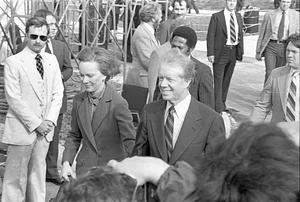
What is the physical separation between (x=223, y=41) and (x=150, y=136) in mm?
6256

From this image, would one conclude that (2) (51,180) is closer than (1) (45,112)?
No

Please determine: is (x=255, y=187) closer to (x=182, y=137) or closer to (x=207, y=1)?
(x=182, y=137)

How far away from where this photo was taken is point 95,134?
4270mm

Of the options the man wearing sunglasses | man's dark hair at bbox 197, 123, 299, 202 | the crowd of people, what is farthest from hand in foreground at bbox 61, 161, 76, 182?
man's dark hair at bbox 197, 123, 299, 202

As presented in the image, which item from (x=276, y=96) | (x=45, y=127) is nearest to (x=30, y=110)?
(x=45, y=127)

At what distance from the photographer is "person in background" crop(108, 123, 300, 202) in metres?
1.58

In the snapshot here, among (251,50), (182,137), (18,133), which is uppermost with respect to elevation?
(182,137)

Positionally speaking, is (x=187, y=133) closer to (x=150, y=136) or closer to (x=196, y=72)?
(x=150, y=136)

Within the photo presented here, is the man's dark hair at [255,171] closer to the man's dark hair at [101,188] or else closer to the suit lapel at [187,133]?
the man's dark hair at [101,188]

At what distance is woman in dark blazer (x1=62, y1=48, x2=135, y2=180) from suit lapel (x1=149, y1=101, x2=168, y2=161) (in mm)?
493

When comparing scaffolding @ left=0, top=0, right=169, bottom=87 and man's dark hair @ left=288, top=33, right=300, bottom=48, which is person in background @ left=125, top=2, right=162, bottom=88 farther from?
man's dark hair @ left=288, top=33, right=300, bottom=48

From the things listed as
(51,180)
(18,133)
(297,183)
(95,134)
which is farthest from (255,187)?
(51,180)

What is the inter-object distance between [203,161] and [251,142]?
159mm

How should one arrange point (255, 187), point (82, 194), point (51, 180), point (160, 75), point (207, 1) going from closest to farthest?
point (255, 187)
point (82, 194)
point (160, 75)
point (51, 180)
point (207, 1)
